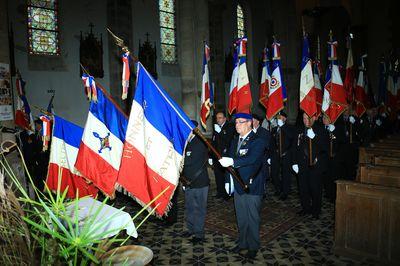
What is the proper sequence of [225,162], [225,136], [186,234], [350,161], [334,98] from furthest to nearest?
[350,161], [225,136], [334,98], [186,234], [225,162]

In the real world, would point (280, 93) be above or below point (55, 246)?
above

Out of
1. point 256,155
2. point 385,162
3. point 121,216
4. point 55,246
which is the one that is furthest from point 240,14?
point 55,246

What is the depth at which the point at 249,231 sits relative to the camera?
4367 mm

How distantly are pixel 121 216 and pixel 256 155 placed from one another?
6.29 ft

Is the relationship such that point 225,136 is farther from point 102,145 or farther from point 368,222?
point 368,222

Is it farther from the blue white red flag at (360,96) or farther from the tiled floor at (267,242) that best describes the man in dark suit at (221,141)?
the blue white red flag at (360,96)

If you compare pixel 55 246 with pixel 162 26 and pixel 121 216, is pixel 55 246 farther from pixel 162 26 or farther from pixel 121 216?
pixel 162 26

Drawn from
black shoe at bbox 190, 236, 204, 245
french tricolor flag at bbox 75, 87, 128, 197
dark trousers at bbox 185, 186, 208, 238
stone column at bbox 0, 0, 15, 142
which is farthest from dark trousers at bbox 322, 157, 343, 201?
stone column at bbox 0, 0, 15, 142

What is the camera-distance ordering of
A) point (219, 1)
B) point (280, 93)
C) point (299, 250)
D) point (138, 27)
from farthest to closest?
point (219, 1)
point (138, 27)
point (280, 93)
point (299, 250)

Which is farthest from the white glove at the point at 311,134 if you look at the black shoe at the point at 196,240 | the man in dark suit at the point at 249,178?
the black shoe at the point at 196,240

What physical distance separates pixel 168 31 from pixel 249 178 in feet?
44.5

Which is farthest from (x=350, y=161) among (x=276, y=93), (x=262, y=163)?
(x=262, y=163)

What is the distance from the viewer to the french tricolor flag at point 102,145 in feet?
13.7

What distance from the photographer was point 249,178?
167 inches
